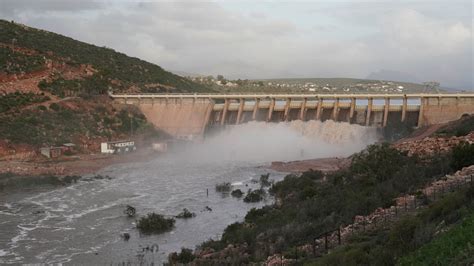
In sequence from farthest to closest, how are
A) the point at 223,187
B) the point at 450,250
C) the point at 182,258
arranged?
the point at 223,187, the point at 182,258, the point at 450,250

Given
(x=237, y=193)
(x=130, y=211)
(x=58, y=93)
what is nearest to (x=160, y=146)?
(x=58, y=93)

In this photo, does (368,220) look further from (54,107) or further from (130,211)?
(54,107)

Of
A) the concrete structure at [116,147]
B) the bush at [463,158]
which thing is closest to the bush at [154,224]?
the bush at [463,158]

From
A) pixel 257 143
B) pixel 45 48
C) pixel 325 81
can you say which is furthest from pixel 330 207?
pixel 325 81

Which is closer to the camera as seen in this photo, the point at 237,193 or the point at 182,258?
the point at 182,258

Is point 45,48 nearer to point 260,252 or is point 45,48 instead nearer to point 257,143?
point 257,143

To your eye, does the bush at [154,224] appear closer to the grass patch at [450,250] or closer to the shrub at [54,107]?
the grass patch at [450,250]
